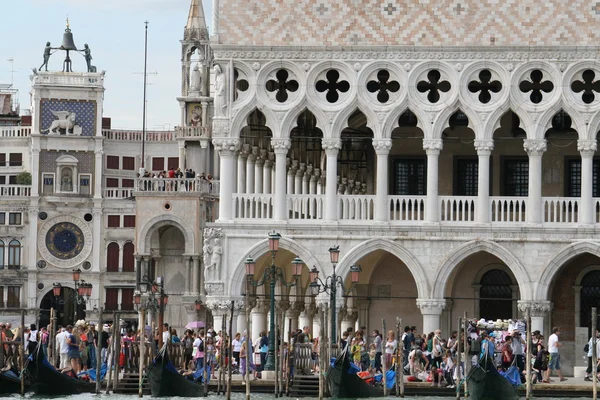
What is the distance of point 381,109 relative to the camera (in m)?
50.9

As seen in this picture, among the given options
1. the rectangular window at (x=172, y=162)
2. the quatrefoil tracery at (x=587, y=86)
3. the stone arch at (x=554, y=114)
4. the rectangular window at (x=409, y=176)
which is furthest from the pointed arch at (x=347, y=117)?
the rectangular window at (x=172, y=162)

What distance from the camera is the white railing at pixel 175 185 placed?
76.4m

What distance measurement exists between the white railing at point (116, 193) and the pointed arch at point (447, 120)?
171ft

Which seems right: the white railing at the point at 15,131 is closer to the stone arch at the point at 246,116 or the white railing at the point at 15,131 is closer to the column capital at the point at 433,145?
the stone arch at the point at 246,116

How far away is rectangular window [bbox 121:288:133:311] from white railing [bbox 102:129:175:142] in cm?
808

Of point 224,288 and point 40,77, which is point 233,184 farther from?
point 40,77

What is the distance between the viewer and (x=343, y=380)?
143 feet

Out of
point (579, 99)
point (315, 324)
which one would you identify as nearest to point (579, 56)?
point (579, 99)

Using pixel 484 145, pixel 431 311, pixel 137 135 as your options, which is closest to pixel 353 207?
pixel 431 311

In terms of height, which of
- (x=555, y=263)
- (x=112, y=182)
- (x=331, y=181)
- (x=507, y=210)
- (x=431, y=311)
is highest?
(x=112, y=182)

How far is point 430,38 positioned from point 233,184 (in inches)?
234

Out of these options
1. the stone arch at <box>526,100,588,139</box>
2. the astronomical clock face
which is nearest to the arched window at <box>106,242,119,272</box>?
the astronomical clock face

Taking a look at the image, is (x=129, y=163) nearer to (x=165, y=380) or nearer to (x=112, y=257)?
(x=112, y=257)

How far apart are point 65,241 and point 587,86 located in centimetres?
5199
